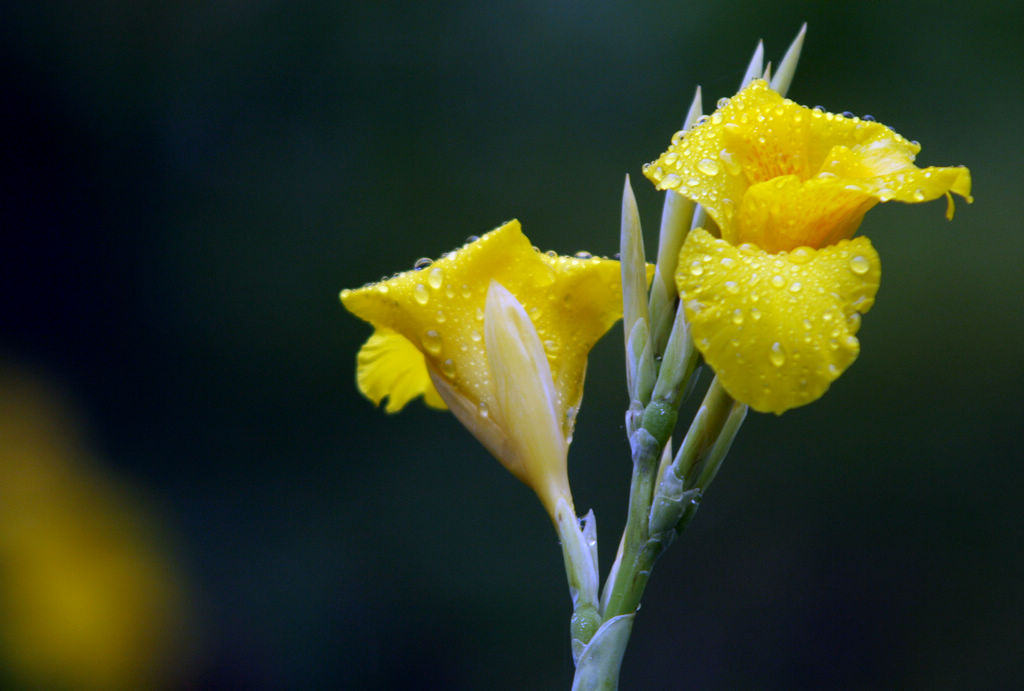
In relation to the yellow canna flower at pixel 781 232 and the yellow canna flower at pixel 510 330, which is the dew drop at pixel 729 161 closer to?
the yellow canna flower at pixel 781 232

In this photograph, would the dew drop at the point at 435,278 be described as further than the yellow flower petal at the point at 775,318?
Yes

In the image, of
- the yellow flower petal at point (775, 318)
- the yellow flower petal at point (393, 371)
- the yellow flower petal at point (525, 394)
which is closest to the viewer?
the yellow flower petal at point (775, 318)

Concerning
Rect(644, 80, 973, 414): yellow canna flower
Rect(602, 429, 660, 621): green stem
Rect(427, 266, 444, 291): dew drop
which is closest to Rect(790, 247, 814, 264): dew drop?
Rect(644, 80, 973, 414): yellow canna flower

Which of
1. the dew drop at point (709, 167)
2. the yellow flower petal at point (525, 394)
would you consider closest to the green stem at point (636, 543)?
the yellow flower petal at point (525, 394)

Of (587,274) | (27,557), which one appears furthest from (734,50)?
(27,557)

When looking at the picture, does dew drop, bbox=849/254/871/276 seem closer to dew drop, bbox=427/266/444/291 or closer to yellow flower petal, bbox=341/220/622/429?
yellow flower petal, bbox=341/220/622/429

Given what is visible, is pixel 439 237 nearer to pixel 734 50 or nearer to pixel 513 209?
pixel 513 209

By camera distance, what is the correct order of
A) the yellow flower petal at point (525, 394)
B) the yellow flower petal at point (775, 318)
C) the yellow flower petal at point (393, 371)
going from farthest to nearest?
the yellow flower petal at point (393, 371), the yellow flower petal at point (525, 394), the yellow flower petal at point (775, 318)
